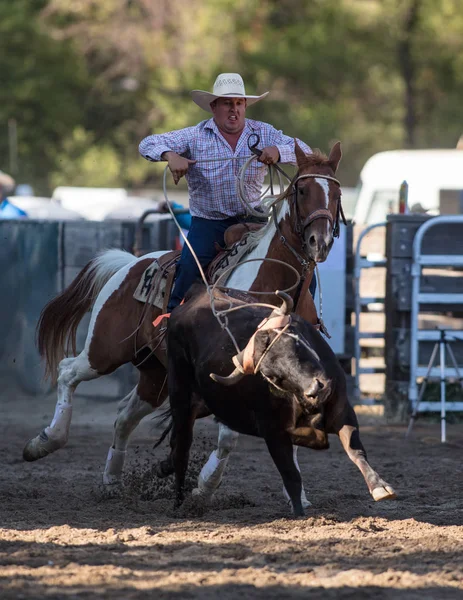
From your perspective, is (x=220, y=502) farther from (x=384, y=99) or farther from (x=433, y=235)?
(x=384, y=99)

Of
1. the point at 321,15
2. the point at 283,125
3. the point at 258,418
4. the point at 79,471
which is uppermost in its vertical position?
the point at 321,15

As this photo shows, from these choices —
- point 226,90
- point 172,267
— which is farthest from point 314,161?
point 172,267

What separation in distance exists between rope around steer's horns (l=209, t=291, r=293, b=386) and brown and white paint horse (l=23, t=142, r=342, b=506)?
1.74 feet

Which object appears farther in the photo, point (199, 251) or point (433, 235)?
point (433, 235)

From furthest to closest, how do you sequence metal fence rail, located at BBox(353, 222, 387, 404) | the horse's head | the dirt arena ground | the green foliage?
the green foliage < metal fence rail, located at BBox(353, 222, 387, 404) < the horse's head < the dirt arena ground

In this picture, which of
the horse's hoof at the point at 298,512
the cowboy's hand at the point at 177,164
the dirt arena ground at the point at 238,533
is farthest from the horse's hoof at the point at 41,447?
the horse's hoof at the point at 298,512

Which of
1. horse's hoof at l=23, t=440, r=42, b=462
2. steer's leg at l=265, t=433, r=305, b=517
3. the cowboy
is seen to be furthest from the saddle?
steer's leg at l=265, t=433, r=305, b=517

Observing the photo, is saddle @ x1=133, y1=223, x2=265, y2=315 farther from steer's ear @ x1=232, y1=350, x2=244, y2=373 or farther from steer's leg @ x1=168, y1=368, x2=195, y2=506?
steer's ear @ x1=232, y1=350, x2=244, y2=373

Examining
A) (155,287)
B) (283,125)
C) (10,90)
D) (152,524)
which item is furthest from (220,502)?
(10,90)

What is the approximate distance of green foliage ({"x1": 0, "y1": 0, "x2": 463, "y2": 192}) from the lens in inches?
1201

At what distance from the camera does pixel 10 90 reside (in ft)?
107

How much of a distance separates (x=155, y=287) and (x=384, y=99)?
1124 inches

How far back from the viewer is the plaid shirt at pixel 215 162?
21.1ft

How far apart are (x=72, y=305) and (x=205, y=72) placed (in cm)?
2393
